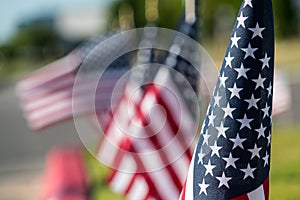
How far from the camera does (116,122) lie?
7059 millimetres

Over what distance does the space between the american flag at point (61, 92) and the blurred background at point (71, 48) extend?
1.09 metres

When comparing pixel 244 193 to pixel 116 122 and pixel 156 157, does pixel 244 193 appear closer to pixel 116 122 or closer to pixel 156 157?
pixel 156 157

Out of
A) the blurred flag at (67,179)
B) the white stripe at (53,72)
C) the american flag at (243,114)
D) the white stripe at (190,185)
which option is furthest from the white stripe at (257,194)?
the white stripe at (53,72)

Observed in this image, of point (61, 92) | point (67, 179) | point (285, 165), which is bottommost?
point (285, 165)

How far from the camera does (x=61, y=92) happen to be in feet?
29.7

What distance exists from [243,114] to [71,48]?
48457 millimetres

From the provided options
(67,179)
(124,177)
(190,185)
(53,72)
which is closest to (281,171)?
(67,179)

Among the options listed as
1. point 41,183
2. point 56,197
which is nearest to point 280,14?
point 41,183

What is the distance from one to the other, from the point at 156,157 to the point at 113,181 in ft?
1.84

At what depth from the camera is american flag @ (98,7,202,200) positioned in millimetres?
6008

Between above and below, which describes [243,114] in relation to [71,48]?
above

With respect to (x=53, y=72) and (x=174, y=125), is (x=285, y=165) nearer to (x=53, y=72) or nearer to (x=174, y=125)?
(x=53, y=72)

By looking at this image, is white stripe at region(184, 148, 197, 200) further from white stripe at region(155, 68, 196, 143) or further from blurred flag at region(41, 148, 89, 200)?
blurred flag at region(41, 148, 89, 200)

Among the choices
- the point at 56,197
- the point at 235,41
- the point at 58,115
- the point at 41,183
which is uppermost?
the point at 235,41
